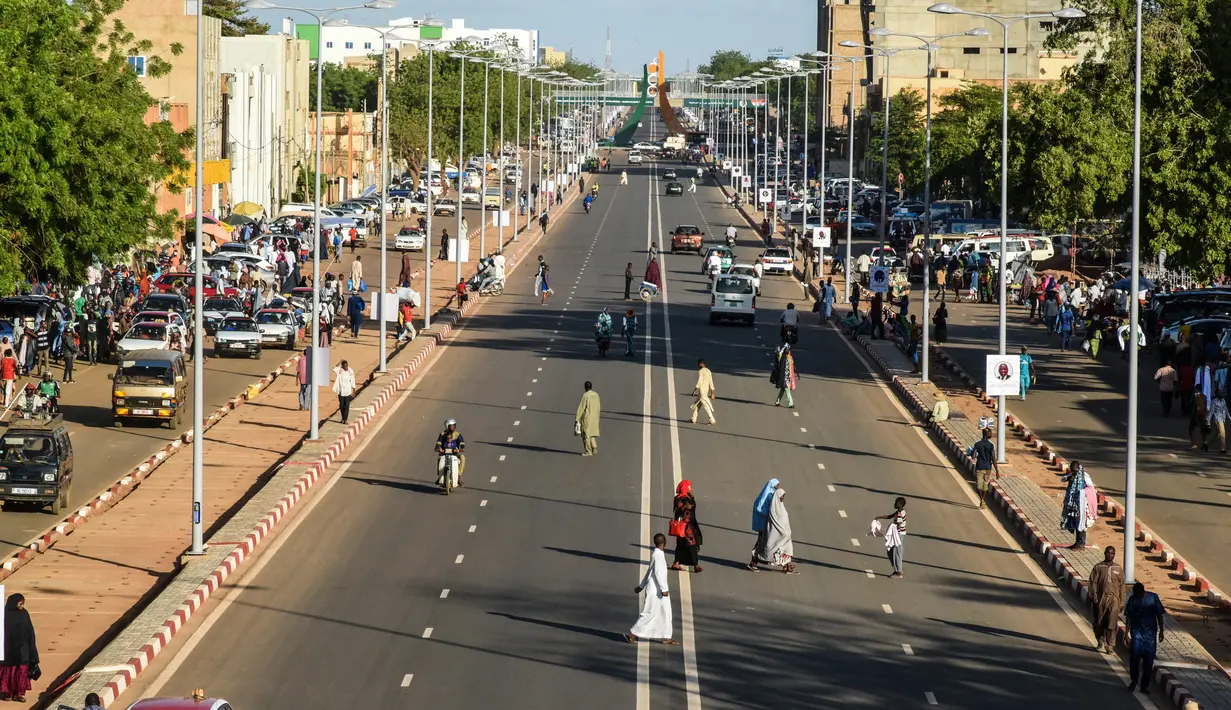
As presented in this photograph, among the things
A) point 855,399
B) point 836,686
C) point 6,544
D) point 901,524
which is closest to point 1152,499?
point 901,524

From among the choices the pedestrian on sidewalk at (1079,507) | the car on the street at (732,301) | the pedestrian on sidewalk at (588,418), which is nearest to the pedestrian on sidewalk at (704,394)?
the pedestrian on sidewalk at (588,418)

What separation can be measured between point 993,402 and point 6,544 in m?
24.0

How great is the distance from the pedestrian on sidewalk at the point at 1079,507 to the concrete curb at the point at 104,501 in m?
15.1

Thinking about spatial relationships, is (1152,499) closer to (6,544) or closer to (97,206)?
(6,544)

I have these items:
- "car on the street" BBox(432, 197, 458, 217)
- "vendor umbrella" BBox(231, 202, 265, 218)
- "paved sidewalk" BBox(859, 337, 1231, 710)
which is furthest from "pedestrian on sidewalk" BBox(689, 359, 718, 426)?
"car on the street" BBox(432, 197, 458, 217)

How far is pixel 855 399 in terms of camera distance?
140 ft

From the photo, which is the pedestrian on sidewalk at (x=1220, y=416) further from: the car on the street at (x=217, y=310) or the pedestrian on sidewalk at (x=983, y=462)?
the car on the street at (x=217, y=310)

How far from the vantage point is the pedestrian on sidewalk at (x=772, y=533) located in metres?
25.1

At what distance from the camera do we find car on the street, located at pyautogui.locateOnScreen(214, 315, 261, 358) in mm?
48344

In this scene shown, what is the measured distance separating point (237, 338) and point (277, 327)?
2.39m

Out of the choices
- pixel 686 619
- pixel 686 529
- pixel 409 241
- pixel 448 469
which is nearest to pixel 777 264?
pixel 409 241

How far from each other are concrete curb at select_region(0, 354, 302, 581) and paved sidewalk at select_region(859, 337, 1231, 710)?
14708 mm

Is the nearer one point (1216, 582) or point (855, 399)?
point (1216, 582)

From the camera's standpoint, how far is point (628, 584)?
80.3 ft
